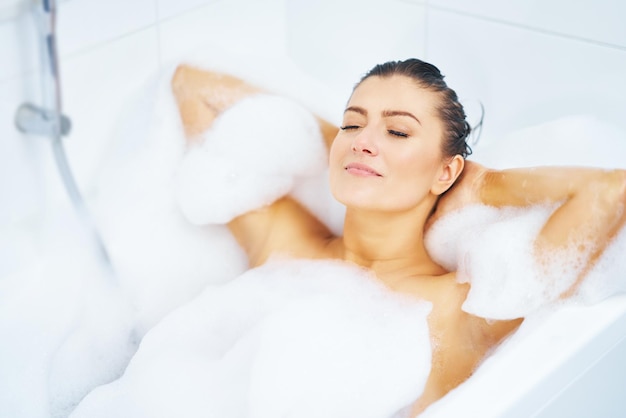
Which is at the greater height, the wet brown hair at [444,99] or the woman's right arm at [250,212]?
the wet brown hair at [444,99]

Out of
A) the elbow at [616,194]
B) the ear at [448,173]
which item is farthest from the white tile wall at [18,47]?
the elbow at [616,194]

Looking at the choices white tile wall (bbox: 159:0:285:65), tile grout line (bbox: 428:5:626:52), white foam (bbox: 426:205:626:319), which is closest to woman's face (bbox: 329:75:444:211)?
white foam (bbox: 426:205:626:319)

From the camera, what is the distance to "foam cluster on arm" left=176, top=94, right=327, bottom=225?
1646mm

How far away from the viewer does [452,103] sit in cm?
143

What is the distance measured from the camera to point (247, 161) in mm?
1663

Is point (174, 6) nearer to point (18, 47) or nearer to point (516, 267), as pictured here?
point (18, 47)

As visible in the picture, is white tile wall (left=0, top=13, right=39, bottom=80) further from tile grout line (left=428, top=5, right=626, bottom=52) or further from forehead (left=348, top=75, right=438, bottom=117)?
tile grout line (left=428, top=5, right=626, bottom=52)

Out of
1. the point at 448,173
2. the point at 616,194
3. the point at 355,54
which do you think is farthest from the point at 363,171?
the point at 355,54

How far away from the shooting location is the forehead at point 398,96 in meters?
1.40

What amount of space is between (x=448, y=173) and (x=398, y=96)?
0.50ft

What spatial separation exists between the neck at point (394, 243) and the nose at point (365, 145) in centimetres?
11

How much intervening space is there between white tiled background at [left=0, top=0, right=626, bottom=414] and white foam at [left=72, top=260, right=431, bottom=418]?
365 millimetres

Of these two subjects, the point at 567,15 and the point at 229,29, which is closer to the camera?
the point at 567,15

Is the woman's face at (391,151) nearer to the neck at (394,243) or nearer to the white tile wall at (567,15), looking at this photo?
the neck at (394,243)
